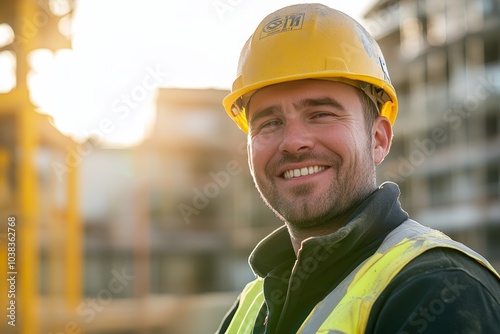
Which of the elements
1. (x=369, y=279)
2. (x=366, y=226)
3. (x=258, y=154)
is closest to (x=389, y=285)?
(x=369, y=279)

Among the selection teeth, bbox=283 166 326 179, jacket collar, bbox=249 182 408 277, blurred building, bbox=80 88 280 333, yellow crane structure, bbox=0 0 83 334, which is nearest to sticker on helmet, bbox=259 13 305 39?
teeth, bbox=283 166 326 179

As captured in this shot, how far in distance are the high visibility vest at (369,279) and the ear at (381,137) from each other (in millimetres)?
407

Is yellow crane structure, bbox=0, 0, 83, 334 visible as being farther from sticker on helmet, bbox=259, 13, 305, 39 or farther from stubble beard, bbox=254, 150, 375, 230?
stubble beard, bbox=254, 150, 375, 230

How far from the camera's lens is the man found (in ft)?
5.21

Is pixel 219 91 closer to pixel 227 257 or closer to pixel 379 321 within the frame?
pixel 227 257

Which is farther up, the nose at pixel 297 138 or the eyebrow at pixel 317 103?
the eyebrow at pixel 317 103

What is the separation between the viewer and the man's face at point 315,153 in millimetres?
2135

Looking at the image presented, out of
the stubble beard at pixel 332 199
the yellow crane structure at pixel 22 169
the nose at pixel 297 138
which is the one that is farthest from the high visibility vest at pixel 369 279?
the yellow crane structure at pixel 22 169

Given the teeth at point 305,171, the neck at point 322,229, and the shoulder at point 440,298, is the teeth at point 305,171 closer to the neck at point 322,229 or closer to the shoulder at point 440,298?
the neck at point 322,229

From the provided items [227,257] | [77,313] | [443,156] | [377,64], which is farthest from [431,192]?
[377,64]

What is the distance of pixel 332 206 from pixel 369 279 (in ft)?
1.39

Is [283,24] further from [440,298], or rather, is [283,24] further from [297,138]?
[440,298]

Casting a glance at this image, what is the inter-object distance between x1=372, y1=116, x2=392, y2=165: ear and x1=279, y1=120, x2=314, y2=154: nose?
0.88ft

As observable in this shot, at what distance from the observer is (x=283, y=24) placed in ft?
7.64
